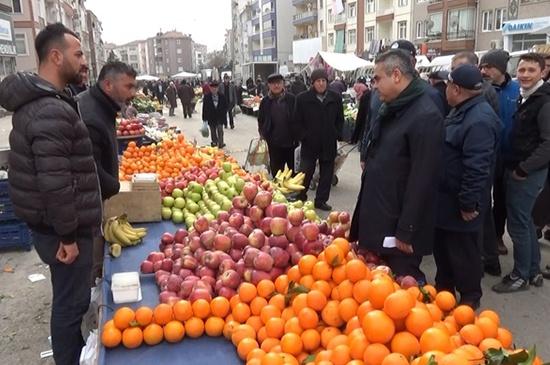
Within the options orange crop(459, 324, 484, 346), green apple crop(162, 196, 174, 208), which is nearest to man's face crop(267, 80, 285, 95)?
green apple crop(162, 196, 174, 208)

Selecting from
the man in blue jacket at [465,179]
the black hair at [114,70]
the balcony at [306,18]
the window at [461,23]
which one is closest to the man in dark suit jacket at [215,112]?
the black hair at [114,70]

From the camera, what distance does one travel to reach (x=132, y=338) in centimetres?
226

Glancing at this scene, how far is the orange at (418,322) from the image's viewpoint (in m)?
1.75

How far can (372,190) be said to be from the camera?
2.89m

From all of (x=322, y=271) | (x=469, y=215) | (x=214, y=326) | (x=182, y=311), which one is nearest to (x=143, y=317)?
(x=182, y=311)

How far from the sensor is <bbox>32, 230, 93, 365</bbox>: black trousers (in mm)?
2703

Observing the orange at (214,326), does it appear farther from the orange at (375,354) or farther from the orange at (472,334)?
the orange at (472,334)

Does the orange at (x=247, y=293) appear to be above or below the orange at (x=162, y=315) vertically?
above

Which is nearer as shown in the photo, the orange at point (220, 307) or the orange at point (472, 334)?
the orange at point (472, 334)

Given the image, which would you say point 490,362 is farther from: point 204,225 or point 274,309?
point 204,225

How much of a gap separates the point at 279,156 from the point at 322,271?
17.4 feet

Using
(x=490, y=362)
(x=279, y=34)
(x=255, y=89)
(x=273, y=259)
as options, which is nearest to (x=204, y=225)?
(x=273, y=259)

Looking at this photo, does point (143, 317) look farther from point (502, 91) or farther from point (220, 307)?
point (502, 91)

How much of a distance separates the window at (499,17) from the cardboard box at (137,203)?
97.1ft
